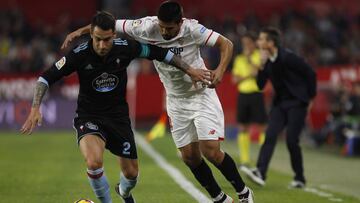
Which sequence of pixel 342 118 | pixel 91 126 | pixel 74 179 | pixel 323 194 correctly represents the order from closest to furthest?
pixel 91 126 → pixel 323 194 → pixel 74 179 → pixel 342 118

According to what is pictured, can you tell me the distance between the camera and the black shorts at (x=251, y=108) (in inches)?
636

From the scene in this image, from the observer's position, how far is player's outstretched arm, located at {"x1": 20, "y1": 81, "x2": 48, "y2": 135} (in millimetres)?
8028

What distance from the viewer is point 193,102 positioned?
949 centimetres

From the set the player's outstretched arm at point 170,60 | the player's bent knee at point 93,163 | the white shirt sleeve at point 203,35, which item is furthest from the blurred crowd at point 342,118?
the player's bent knee at point 93,163

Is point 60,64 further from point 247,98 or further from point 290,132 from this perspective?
point 247,98

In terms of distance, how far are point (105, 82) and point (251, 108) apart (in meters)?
7.81

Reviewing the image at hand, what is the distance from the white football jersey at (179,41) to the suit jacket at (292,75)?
3.41 meters

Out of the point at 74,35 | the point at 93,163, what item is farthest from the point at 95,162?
the point at 74,35

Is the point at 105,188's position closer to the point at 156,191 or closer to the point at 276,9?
the point at 156,191

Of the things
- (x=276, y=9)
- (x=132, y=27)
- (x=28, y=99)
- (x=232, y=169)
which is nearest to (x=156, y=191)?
(x=232, y=169)

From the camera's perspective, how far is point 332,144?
21.3 meters

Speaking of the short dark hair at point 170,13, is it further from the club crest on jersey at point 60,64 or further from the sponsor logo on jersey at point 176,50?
the club crest on jersey at point 60,64

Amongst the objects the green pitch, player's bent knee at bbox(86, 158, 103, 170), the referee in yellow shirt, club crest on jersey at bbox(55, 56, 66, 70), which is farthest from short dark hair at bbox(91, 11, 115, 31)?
the referee in yellow shirt

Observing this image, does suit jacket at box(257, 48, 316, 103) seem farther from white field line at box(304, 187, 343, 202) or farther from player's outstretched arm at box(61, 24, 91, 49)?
player's outstretched arm at box(61, 24, 91, 49)
